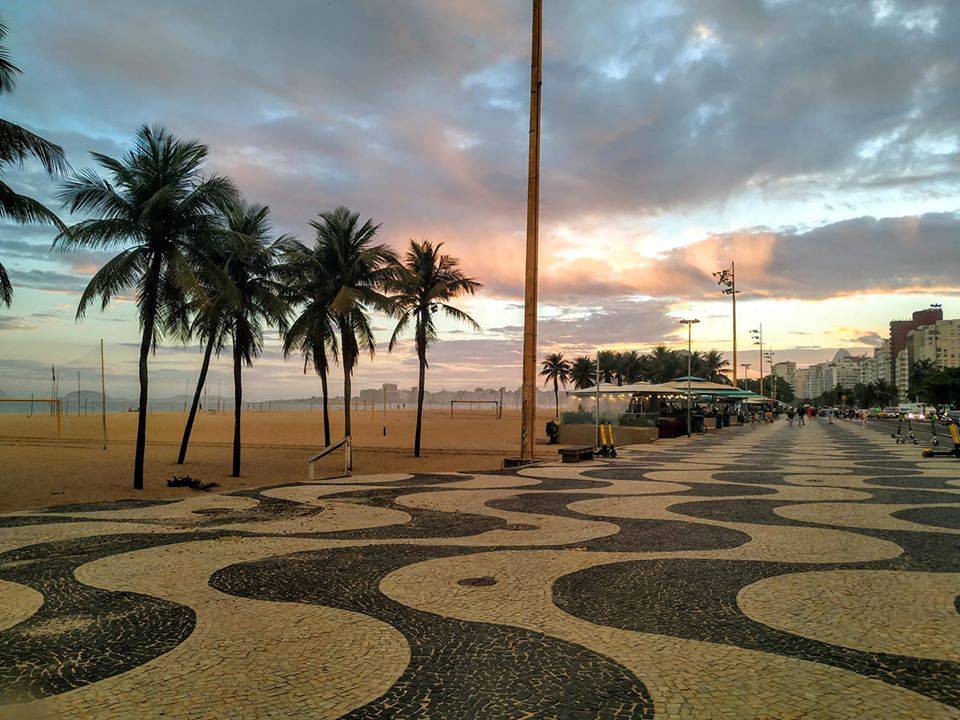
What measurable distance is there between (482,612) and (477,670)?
1238mm

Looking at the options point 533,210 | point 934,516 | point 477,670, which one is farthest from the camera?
point 533,210

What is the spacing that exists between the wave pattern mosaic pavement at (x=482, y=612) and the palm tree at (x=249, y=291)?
9.43 m

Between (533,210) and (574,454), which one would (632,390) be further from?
(533,210)

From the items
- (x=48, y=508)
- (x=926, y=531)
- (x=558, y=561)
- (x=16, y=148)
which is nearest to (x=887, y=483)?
(x=926, y=531)


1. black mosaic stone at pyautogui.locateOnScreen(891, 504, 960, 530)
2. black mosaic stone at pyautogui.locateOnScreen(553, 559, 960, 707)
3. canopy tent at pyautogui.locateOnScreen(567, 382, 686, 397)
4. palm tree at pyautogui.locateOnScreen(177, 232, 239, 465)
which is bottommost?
black mosaic stone at pyautogui.locateOnScreen(891, 504, 960, 530)

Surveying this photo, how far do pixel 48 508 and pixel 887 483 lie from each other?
1788 cm

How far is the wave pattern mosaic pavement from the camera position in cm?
396

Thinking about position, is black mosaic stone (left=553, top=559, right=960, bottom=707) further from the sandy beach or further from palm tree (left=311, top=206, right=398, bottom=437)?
palm tree (left=311, top=206, right=398, bottom=437)

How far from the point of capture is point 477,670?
4.37m

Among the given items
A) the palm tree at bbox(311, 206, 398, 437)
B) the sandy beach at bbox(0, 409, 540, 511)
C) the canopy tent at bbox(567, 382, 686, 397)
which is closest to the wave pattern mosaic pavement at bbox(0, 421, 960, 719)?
the sandy beach at bbox(0, 409, 540, 511)

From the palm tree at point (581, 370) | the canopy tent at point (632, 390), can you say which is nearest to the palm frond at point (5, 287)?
the canopy tent at point (632, 390)

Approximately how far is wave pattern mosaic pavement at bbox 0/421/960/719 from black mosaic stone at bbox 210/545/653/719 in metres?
0.02

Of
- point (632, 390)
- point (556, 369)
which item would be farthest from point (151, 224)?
point (556, 369)

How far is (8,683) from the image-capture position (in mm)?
4133
